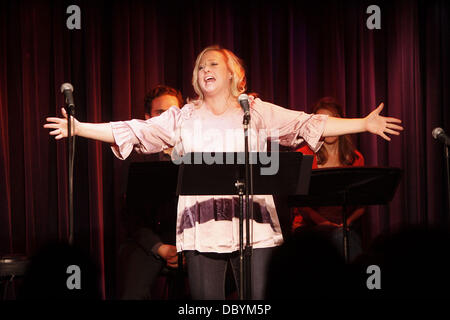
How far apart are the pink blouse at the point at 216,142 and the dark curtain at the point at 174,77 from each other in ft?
5.44

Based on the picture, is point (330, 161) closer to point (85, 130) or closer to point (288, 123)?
point (288, 123)

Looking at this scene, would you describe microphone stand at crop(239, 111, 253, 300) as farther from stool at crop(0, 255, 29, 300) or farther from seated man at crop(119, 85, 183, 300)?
stool at crop(0, 255, 29, 300)

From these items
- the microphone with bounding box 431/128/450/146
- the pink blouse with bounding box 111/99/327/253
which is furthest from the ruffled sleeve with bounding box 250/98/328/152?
the microphone with bounding box 431/128/450/146

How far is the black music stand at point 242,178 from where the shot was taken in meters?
2.75

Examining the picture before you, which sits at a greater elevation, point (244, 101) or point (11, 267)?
point (244, 101)

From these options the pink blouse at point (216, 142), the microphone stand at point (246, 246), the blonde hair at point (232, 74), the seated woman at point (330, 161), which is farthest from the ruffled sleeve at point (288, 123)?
the seated woman at point (330, 161)

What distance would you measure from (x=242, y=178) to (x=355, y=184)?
2.67ft

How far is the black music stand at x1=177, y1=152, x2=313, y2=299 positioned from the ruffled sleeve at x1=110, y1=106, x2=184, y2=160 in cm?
40

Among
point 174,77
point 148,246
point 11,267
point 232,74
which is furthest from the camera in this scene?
point 174,77

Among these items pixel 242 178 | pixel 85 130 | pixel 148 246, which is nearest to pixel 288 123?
pixel 242 178

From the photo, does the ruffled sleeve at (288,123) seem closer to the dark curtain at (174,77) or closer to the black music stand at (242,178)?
the black music stand at (242,178)

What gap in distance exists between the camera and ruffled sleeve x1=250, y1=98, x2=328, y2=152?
10.2ft

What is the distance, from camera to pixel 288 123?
315 centimetres
